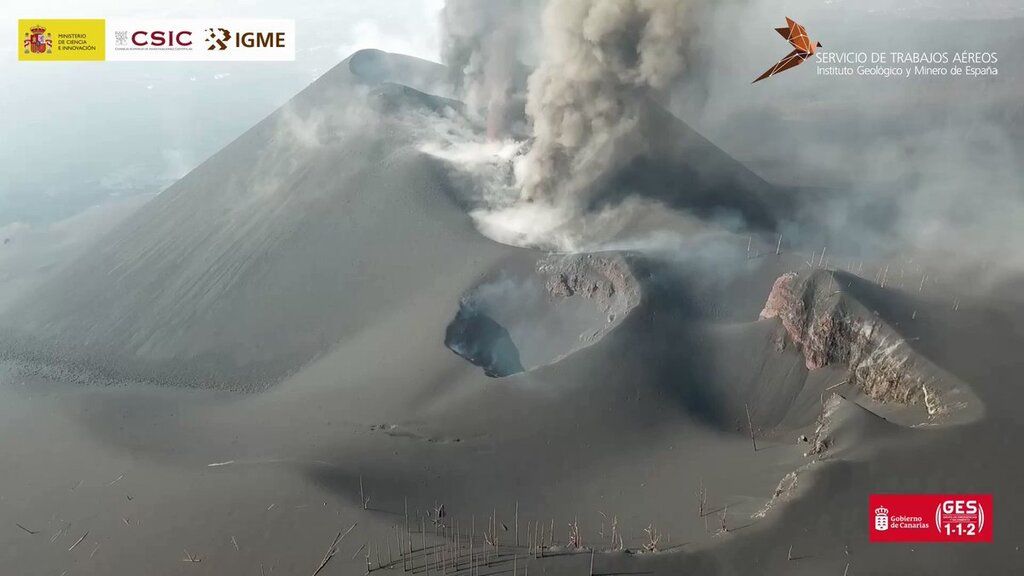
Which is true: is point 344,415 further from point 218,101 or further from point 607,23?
point 218,101

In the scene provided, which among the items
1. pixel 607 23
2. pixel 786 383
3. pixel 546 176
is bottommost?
pixel 786 383

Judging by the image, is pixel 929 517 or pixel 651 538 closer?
pixel 929 517

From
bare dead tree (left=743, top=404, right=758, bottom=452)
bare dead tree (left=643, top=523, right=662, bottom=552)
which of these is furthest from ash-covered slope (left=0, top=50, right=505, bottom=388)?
bare dead tree (left=743, top=404, right=758, bottom=452)

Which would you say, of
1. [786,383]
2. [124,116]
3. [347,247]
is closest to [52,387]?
[347,247]

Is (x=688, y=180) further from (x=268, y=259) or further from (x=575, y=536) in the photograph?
(x=575, y=536)

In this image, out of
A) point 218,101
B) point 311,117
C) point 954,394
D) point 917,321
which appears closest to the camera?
point 954,394

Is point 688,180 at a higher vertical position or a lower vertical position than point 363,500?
higher

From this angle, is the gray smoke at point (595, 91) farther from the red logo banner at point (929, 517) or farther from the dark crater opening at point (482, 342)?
the red logo banner at point (929, 517)

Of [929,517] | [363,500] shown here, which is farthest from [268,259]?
[929,517]
